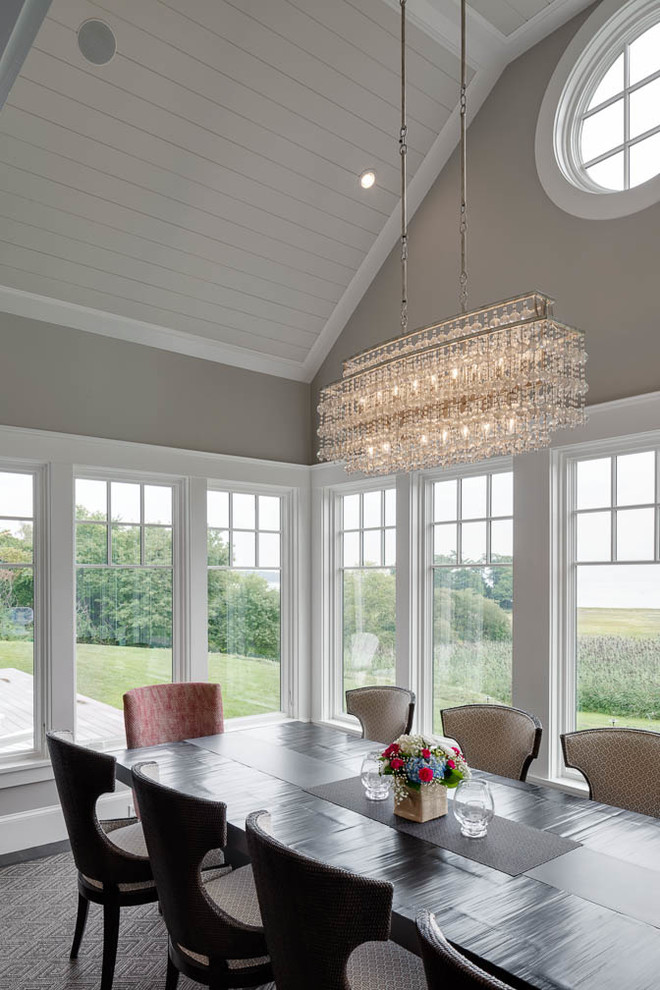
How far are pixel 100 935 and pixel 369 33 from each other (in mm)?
4627

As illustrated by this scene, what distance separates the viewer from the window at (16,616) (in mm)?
4156

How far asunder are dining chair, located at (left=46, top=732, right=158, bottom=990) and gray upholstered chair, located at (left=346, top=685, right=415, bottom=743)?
1507 mm

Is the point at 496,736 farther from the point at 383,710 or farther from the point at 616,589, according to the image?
the point at 616,589

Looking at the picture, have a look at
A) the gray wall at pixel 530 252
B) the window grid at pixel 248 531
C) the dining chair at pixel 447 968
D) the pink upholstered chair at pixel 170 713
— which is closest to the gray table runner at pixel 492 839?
the dining chair at pixel 447 968

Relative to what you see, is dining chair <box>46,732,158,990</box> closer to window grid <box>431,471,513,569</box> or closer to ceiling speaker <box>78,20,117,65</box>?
window grid <box>431,471,513,569</box>

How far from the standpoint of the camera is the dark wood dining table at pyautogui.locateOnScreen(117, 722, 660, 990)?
5.16 ft

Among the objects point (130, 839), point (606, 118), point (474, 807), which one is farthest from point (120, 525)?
point (606, 118)

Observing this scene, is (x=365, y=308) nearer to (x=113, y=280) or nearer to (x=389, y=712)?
(x=113, y=280)

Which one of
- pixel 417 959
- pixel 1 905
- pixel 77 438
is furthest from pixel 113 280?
pixel 417 959

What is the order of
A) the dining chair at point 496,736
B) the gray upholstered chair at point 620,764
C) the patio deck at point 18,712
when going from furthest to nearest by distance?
1. the patio deck at point 18,712
2. the dining chair at point 496,736
3. the gray upholstered chair at point 620,764

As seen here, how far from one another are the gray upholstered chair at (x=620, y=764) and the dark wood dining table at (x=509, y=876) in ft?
0.18

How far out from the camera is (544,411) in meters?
2.62

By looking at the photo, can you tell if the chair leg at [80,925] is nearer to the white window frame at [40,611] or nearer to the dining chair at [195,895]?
the dining chair at [195,895]

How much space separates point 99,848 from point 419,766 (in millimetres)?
1226
